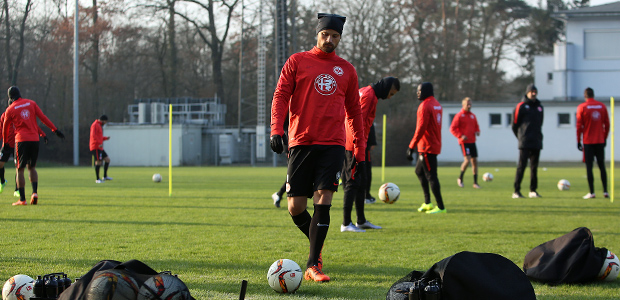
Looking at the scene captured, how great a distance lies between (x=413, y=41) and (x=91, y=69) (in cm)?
2314

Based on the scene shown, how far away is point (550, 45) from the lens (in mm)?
50344

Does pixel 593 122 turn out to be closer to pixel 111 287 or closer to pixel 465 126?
pixel 465 126

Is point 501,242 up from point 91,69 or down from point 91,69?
down

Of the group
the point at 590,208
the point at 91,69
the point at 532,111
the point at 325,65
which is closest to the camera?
the point at 325,65

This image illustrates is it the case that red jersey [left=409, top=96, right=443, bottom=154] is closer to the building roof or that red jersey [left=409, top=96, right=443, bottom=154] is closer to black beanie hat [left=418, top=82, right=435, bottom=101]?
black beanie hat [left=418, top=82, right=435, bottom=101]

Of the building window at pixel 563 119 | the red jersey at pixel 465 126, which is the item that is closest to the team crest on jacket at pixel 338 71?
the red jersey at pixel 465 126

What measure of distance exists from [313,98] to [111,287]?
8.01 ft

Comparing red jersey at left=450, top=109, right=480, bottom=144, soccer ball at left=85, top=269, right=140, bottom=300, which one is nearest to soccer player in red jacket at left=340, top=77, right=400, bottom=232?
soccer ball at left=85, top=269, right=140, bottom=300

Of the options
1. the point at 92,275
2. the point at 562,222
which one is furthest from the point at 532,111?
the point at 92,275

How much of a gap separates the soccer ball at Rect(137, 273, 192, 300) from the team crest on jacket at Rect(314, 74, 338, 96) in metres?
2.22

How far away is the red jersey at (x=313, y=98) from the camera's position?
4973 mm

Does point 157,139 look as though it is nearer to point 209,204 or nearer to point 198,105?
point 198,105

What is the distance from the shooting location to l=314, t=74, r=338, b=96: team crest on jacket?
16.4 ft

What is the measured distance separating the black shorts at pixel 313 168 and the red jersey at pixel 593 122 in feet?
28.2
